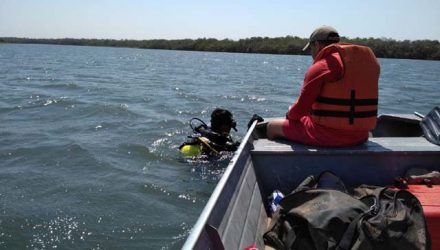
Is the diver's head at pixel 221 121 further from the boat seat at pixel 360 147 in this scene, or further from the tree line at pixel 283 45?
the tree line at pixel 283 45

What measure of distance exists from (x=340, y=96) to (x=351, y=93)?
0.09m

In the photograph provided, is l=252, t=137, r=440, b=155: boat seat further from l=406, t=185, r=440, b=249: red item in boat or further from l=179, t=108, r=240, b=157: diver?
l=179, t=108, r=240, b=157: diver

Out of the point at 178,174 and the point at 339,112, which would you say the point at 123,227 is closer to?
the point at 178,174

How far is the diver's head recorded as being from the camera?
21.0 feet

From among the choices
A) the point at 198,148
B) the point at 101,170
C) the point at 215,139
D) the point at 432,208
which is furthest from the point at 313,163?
the point at 101,170

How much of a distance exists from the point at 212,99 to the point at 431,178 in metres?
11.6

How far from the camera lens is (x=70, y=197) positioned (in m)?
5.53

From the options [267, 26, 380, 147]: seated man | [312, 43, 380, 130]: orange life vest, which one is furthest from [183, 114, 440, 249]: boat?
[312, 43, 380, 130]: orange life vest

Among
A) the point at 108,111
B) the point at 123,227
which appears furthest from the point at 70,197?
the point at 108,111

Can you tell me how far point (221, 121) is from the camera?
6.43 m

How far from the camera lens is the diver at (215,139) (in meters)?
6.29

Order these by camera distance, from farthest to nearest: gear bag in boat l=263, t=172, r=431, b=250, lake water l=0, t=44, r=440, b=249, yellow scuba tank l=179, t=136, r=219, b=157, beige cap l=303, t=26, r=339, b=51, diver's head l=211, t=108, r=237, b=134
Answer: diver's head l=211, t=108, r=237, b=134
yellow scuba tank l=179, t=136, r=219, b=157
lake water l=0, t=44, r=440, b=249
beige cap l=303, t=26, r=339, b=51
gear bag in boat l=263, t=172, r=431, b=250

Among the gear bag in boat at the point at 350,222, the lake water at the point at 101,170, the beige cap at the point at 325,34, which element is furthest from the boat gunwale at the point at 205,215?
the lake water at the point at 101,170

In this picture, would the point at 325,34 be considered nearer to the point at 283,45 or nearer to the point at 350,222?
the point at 350,222
